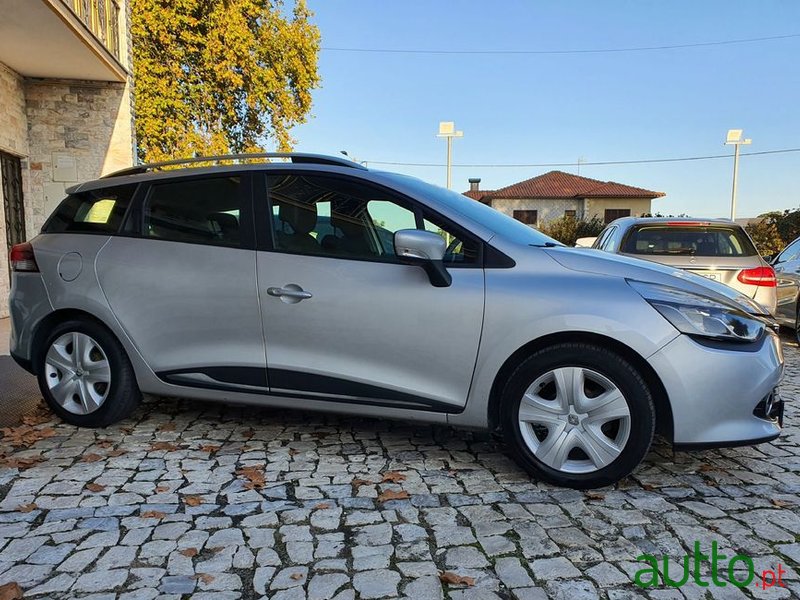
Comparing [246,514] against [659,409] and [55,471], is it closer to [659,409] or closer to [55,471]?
[55,471]

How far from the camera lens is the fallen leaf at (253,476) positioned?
308 cm

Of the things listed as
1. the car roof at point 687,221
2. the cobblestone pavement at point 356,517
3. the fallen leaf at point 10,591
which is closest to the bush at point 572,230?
the car roof at point 687,221

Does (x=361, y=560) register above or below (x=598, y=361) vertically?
below

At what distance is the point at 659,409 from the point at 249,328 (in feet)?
7.42

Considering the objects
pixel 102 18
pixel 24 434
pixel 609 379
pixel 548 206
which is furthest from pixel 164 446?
pixel 548 206

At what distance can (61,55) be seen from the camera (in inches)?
360

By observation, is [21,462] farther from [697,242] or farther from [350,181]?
[697,242]

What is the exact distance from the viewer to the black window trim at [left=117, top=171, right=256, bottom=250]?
11.6ft

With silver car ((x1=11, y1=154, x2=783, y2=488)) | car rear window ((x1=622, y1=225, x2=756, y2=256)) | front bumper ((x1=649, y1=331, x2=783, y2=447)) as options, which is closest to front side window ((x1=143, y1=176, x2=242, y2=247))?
silver car ((x1=11, y1=154, x2=783, y2=488))

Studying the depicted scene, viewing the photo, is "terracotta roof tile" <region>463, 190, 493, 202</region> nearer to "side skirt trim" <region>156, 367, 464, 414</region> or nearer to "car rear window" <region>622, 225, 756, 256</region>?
"car rear window" <region>622, 225, 756, 256</region>

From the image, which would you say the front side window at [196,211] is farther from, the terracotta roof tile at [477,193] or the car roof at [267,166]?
the terracotta roof tile at [477,193]

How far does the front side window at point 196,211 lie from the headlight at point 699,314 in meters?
2.32

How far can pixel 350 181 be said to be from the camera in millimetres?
3469

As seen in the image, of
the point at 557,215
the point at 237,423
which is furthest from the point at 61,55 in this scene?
the point at 557,215
